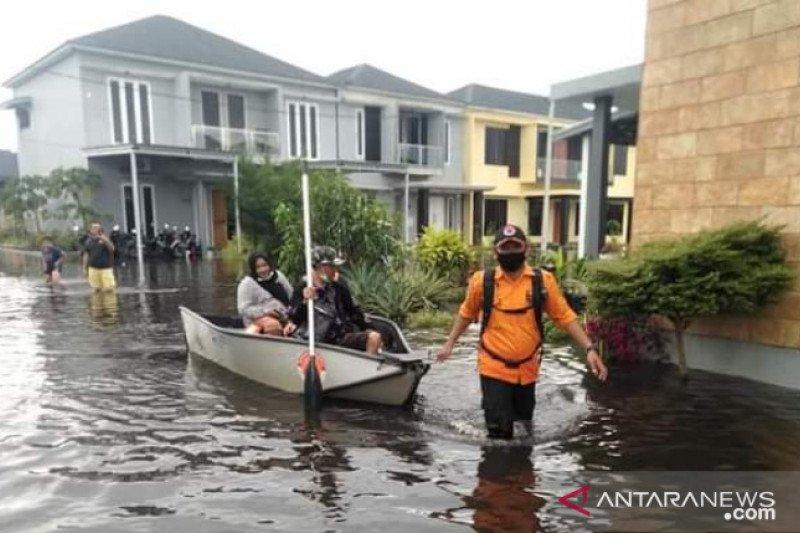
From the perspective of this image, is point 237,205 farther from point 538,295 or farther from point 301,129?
point 538,295

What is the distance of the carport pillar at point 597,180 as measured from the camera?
38.1 ft

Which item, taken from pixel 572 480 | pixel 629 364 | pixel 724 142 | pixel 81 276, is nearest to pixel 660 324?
pixel 629 364

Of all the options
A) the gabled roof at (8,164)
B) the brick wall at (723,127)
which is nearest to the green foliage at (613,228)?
the brick wall at (723,127)

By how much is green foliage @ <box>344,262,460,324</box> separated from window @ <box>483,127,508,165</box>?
797 inches

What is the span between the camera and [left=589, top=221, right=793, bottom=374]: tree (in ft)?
22.5

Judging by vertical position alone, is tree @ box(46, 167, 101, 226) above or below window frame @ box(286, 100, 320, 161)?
below

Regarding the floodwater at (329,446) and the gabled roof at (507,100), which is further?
the gabled roof at (507,100)

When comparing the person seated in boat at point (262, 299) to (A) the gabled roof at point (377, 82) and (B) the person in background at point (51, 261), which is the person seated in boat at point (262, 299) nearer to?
(B) the person in background at point (51, 261)

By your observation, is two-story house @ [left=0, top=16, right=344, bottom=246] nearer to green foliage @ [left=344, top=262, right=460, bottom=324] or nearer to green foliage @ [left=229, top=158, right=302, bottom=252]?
green foliage @ [left=229, top=158, right=302, bottom=252]

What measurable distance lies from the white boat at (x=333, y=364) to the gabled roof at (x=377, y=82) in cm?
2257

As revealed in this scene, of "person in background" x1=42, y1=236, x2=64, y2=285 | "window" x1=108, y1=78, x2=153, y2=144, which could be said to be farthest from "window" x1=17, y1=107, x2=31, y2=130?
"person in background" x1=42, y1=236, x2=64, y2=285

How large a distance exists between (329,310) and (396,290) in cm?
510

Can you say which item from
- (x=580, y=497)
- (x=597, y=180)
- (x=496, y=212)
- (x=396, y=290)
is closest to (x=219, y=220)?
(x=496, y=212)

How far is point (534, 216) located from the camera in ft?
112
